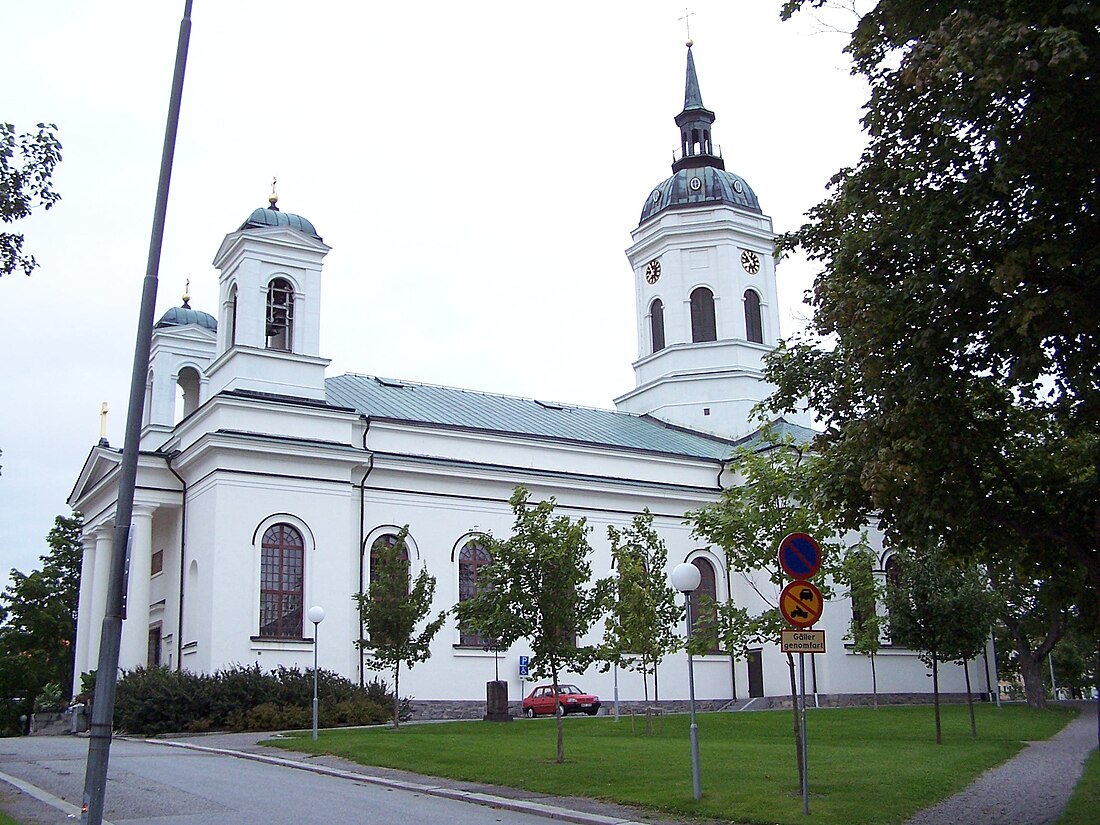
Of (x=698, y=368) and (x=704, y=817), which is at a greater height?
(x=698, y=368)

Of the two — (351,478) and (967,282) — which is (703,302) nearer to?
(351,478)

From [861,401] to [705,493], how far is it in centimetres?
3045

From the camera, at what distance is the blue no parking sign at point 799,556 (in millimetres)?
12742

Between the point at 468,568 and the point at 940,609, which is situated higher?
the point at 468,568

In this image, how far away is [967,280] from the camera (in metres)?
10.5

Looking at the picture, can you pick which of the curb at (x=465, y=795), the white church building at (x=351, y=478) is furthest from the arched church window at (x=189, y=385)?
the curb at (x=465, y=795)

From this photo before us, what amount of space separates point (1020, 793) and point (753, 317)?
35.8 m

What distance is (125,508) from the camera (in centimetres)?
1012

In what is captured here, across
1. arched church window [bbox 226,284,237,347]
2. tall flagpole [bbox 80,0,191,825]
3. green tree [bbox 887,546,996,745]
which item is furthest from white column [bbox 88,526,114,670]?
tall flagpole [bbox 80,0,191,825]

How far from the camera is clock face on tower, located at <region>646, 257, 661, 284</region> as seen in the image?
50406 mm

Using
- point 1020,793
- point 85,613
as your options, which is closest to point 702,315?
point 85,613

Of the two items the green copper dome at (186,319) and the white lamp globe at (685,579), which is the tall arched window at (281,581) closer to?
the green copper dome at (186,319)

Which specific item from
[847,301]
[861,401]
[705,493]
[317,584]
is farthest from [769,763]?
[705,493]

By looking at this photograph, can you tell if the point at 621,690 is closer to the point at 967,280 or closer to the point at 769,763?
the point at 769,763
